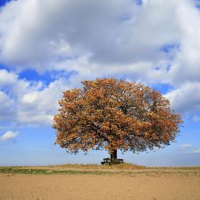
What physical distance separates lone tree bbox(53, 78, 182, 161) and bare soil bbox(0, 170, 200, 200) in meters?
14.2

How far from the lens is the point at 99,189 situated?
21.5 m

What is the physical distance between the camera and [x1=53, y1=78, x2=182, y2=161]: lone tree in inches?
1608

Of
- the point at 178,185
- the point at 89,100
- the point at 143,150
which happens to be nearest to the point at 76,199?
the point at 178,185

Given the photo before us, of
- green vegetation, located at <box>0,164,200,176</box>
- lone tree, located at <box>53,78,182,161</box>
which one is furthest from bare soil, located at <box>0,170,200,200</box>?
lone tree, located at <box>53,78,182,161</box>

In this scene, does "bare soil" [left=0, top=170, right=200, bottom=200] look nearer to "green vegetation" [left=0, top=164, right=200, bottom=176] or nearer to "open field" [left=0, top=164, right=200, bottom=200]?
"open field" [left=0, top=164, right=200, bottom=200]

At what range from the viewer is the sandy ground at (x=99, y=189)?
18.7 metres

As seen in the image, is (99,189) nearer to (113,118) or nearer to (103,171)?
(103,171)

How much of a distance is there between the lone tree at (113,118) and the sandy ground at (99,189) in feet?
46.4

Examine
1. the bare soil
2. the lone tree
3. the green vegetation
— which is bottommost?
the bare soil

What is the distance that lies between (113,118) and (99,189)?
19.5 m

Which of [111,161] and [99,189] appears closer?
[99,189]

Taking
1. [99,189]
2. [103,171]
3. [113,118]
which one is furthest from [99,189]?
[113,118]

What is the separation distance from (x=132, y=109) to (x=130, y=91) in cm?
206

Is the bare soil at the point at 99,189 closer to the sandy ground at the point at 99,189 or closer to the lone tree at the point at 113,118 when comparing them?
the sandy ground at the point at 99,189
